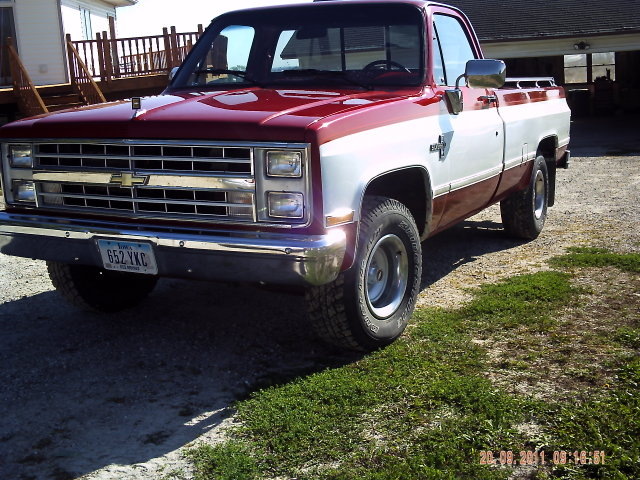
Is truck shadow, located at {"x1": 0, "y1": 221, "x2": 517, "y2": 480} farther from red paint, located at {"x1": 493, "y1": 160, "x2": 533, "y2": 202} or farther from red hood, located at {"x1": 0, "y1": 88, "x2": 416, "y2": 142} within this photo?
red hood, located at {"x1": 0, "y1": 88, "x2": 416, "y2": 142}

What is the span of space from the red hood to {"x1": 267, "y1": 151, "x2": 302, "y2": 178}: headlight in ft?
0.28

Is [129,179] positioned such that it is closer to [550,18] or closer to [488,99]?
[488,99]

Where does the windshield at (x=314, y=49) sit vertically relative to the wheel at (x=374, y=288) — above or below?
above

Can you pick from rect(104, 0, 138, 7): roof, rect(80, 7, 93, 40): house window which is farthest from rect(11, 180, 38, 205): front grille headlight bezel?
rect(104, 0, 138, 7): roof

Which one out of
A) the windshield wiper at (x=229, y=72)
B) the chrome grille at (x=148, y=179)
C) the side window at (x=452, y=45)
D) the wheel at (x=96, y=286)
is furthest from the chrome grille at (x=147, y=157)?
the side window at (x=452, y=45)

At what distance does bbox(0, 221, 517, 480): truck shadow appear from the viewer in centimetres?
370

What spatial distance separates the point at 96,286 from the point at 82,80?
1330cm

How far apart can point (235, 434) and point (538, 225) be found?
5147 mm

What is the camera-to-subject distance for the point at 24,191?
4887mm

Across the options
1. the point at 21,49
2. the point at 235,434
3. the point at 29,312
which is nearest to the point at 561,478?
the point at 235,434

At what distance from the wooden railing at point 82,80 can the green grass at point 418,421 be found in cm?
1372

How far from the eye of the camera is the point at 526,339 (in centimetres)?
497

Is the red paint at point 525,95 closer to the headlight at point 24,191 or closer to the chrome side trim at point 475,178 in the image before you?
the chrome side trim at point 475,178

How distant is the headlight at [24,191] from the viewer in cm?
486
